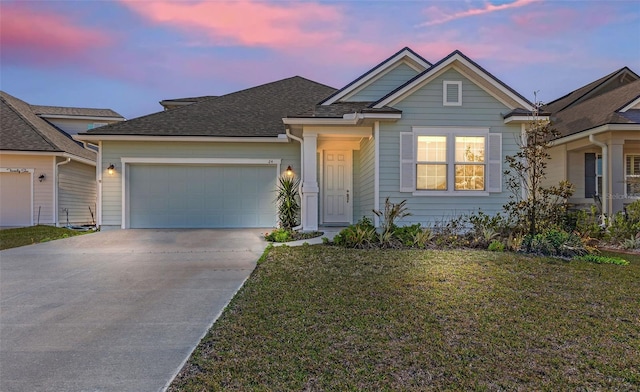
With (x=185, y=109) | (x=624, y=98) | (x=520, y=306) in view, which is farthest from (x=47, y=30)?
(x=624, y=98)

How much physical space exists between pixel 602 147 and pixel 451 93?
5271 mm

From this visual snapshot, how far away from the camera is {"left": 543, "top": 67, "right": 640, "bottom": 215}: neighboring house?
11117 mm

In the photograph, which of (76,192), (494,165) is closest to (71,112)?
(76,192)

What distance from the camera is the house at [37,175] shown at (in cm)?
1477

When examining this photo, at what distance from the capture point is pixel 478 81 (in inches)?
380

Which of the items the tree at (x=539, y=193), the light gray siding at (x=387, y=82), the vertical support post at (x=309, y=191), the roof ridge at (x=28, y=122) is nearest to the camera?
the tree at (x=539, y=193)

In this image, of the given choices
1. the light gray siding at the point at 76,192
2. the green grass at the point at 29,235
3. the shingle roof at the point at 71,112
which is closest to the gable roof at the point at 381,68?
the green grass at the point at 29,235

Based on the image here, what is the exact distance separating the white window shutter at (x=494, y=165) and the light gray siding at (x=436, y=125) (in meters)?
0.20

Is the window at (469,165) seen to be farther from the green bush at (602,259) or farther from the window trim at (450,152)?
the green bush at (602,259)

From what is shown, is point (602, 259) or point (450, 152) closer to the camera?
point (602, 259)

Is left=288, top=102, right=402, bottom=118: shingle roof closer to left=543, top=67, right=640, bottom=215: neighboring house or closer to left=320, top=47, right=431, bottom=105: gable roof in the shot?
left=320, top=47, right=431, bottom=105: gable roof

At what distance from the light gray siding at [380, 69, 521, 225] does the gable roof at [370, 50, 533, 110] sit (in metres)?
0.18

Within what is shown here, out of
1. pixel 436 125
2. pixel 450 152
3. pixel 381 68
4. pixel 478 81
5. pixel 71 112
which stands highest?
pixel 71 112

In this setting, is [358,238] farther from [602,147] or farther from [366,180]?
[602,147]
